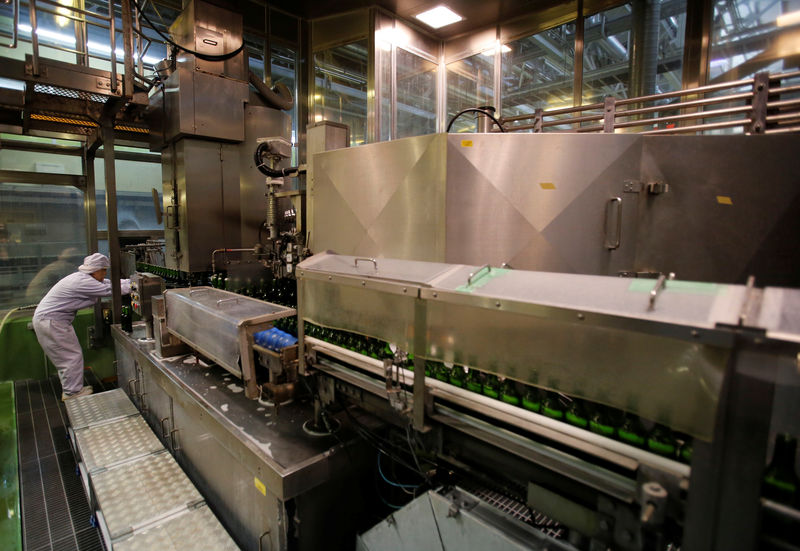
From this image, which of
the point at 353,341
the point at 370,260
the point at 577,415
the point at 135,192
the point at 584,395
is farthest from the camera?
the point at 135,192

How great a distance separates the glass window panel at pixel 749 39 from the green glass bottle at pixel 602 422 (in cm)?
Answer: 401

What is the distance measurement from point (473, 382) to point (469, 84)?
556 cm

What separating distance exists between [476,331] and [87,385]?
4903 millimetres

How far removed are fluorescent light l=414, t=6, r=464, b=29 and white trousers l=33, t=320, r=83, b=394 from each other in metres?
5.55

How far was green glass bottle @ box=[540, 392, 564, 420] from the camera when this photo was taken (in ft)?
3.99

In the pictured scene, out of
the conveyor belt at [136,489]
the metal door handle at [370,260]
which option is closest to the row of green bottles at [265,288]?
the conveyor belt at [136,489]

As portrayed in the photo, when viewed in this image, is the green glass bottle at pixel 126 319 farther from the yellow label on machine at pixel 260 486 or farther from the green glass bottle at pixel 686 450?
the green glass bottle at pixel 686 450

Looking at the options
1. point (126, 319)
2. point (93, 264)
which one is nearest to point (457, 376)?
point (126, 319)

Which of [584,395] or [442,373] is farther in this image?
[442,373]

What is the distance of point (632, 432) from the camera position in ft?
3.55

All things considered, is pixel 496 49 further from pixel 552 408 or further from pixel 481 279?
pixel 552 408

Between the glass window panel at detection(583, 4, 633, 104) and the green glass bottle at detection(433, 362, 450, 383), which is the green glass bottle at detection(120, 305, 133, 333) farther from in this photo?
the glass window panel at detection(583, 4, 633, 104)

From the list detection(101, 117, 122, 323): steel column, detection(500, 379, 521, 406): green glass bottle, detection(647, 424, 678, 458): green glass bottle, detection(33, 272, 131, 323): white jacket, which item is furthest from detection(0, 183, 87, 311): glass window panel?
detection(647, 424, 678, 458): green glass bottle

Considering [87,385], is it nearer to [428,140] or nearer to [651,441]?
[428,140]
